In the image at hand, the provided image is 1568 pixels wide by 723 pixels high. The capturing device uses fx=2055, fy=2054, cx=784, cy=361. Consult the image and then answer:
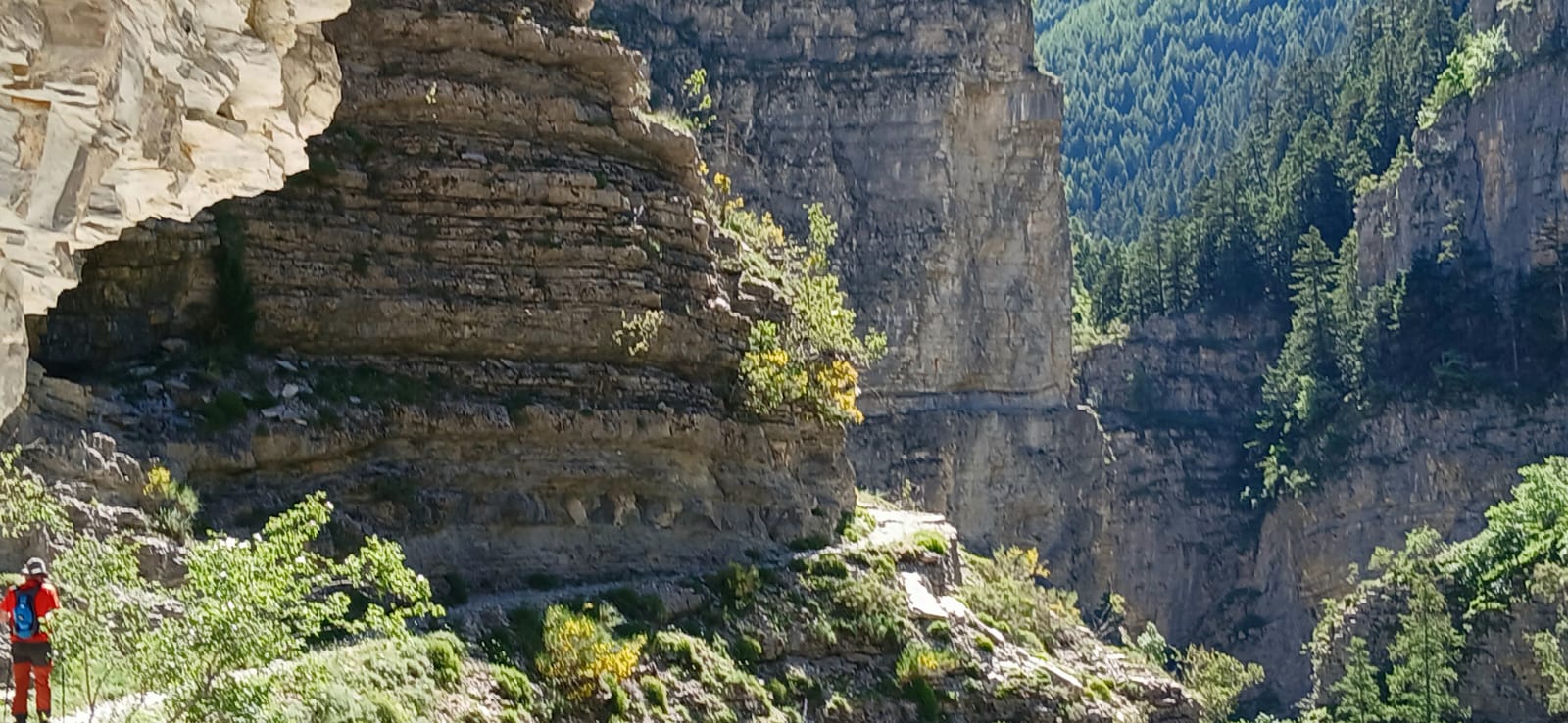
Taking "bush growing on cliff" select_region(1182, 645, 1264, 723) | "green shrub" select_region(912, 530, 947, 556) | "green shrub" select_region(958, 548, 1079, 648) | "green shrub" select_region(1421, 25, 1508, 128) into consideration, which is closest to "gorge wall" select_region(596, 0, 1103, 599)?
"bush growing on cliff" select_region(1182, 645, 1264, 723)

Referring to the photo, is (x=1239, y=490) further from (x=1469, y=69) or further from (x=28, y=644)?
(x=28, y=644)

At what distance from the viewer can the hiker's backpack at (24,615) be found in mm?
17547

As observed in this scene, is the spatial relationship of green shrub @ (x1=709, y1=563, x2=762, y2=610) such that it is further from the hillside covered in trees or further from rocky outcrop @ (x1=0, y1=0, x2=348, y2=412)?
the hillside covered in trees

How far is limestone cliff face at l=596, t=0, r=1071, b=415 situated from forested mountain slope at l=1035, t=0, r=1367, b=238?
204 ft

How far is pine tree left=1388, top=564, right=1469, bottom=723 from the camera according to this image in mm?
68500

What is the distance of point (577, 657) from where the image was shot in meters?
30.4

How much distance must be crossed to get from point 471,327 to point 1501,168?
73.8 metres

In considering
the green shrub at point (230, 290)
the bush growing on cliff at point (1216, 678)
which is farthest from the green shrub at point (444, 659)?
the bush growing on cliff at point (1216, 678)

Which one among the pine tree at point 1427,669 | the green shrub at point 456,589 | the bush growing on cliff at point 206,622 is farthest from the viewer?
the pine tree at point 1427,669

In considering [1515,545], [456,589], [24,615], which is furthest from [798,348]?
[1515,545]

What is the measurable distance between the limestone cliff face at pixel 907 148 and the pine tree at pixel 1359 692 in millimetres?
16543

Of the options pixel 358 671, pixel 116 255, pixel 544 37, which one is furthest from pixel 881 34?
pixel 358 671

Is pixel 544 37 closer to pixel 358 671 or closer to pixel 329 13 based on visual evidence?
pixel 358 671

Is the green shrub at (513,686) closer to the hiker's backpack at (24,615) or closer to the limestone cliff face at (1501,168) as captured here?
the hiker's backpack at (24,615)
